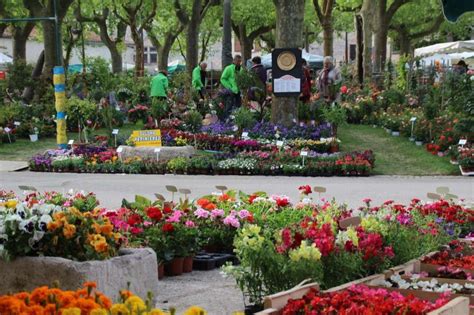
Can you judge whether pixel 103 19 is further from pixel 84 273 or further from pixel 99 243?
pixel 84 273

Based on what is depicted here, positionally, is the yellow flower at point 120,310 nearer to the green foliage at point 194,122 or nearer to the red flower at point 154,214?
the red flower at point 154,214

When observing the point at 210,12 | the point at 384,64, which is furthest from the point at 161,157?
the point at 210,12

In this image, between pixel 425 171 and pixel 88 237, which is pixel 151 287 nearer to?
pixel 88 237

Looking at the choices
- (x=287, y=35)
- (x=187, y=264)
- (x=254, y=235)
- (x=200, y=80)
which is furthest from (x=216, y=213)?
(x=200, y=80)

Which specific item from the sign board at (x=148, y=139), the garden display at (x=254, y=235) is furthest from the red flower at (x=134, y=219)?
the sign board at (x=148, y=139)

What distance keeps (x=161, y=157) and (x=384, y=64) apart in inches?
800

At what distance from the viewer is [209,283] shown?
9094 mm

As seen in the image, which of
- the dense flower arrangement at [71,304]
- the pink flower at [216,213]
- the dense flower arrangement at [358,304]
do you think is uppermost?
the dense flower arrangement at [71,304]

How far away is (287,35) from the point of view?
24.3 m

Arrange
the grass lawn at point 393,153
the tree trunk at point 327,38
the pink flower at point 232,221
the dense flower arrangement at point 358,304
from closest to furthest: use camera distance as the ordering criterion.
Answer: the dense flower arrangement at point 358,304
the pink flower at point 232,221
the grass lawn at point 393,153
the tree trunk at point 327,38

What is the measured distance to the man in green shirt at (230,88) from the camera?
26.1 metres

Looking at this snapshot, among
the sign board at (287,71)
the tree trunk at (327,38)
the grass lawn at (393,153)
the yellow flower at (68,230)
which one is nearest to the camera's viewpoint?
the yellow flower at (68,230)

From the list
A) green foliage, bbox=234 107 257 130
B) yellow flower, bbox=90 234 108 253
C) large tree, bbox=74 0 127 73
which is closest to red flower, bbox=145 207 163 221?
yellow flower, bbox=90 234 108 253

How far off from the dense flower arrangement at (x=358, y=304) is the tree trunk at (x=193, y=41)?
3121cm
